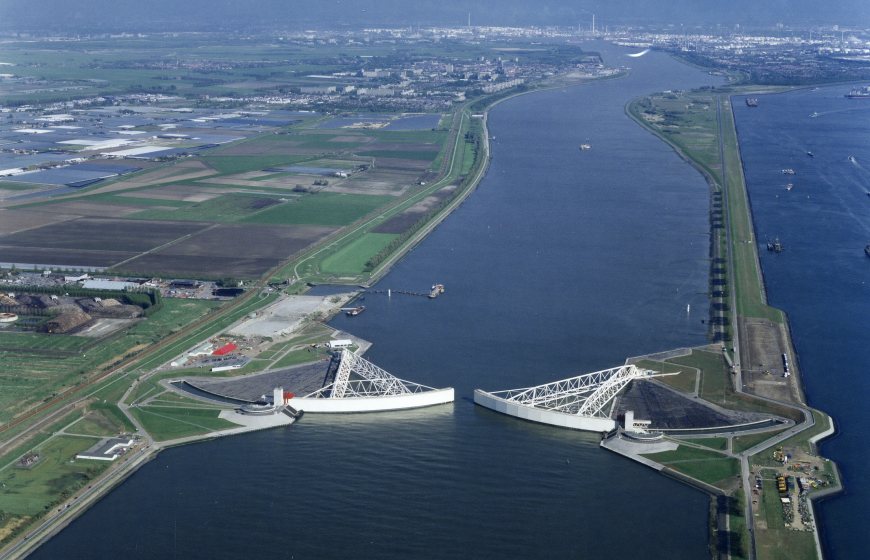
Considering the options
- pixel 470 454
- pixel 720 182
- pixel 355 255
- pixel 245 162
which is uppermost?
pixel 245 162

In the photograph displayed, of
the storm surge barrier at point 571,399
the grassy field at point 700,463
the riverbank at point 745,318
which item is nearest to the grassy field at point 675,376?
the storm surge barrier at point 571,399

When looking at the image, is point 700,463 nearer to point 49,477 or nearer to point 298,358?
point 298,358

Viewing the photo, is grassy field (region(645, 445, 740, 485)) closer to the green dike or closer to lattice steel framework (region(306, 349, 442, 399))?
lattice steel framework (region(306, 349, 442, 399))

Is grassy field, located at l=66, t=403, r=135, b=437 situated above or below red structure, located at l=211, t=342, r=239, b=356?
below

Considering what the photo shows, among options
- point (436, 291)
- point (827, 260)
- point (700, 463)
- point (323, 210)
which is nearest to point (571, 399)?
point (700, 463)

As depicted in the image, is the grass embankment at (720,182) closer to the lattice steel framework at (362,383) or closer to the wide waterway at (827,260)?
the wide waterway at (827,260)

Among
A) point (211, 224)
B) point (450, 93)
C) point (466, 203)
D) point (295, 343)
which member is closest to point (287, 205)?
point (211, 224)

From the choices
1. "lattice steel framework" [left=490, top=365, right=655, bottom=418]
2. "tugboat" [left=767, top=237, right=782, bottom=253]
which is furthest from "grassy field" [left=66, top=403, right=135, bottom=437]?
"tugboat" [left=767, top=237, right=782, bottom=253]
